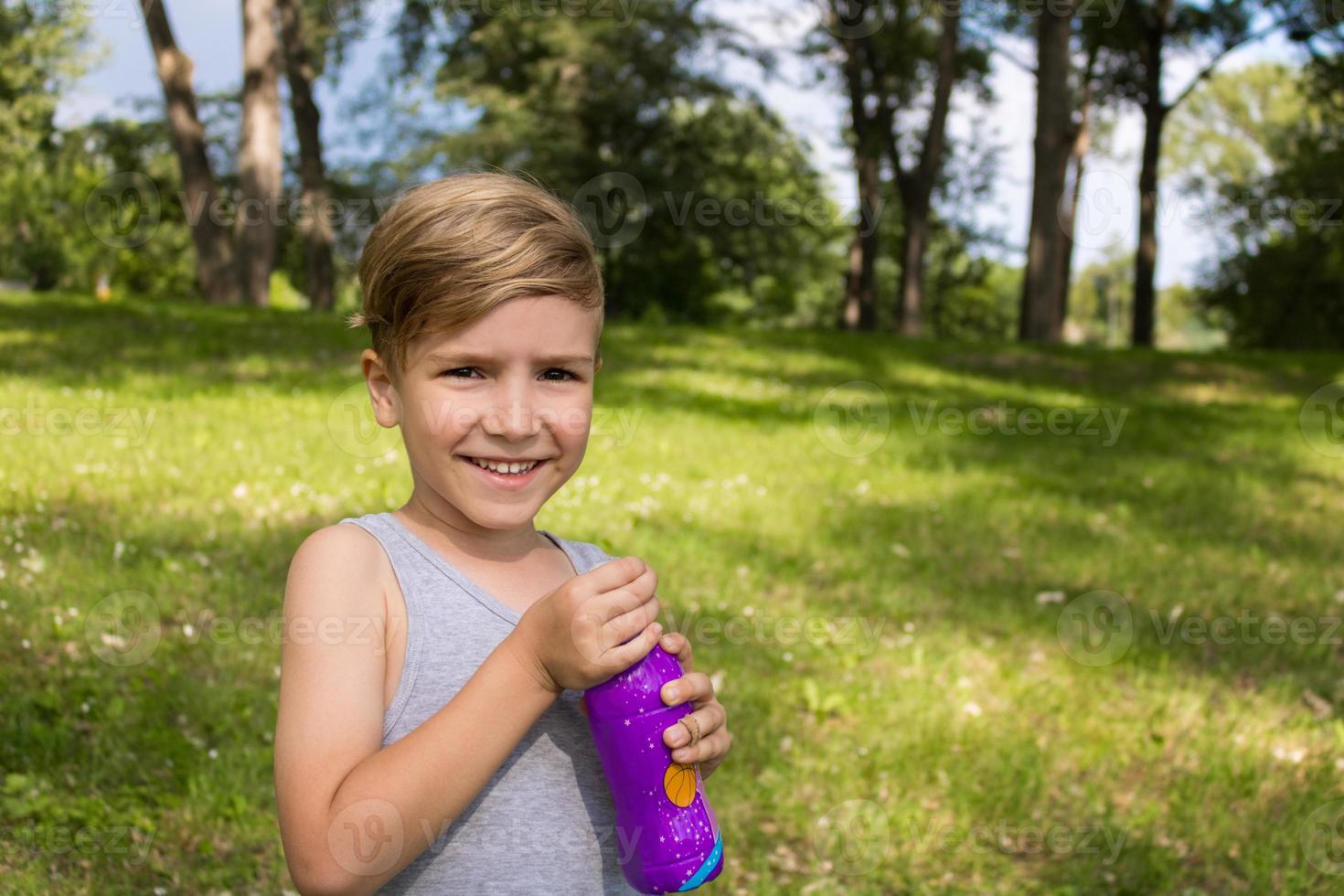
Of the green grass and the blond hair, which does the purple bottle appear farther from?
the green grass

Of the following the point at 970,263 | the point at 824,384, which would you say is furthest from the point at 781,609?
the point at 970,263

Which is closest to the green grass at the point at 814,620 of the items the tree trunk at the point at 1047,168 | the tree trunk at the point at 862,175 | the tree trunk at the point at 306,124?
the tree trunk at the point at 1047,168

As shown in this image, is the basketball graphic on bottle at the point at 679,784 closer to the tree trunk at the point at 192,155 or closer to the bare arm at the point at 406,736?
the bare arm at the point at 406,736

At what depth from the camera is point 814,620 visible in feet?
19.3

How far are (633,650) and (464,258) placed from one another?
0.70 metres

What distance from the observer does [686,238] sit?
39.5 m

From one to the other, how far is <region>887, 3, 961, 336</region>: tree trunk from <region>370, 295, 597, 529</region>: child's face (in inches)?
867

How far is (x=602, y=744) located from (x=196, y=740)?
113 inches

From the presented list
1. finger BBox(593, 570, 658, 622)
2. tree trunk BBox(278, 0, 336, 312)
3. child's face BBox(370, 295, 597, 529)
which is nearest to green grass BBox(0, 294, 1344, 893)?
child's face BBox(370, 295, 597, 529)

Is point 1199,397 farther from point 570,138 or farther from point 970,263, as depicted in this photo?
point 970,263

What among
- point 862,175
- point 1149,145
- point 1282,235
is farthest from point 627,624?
point 1282,235

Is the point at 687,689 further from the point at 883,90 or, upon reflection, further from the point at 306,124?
the point at 883,90

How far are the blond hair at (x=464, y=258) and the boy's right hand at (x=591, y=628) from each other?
45 cm

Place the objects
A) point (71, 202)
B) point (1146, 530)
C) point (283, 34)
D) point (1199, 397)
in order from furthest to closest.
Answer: point (71, 202)
point (283, 34)
point (1199, 397)
point (1146, 530)
